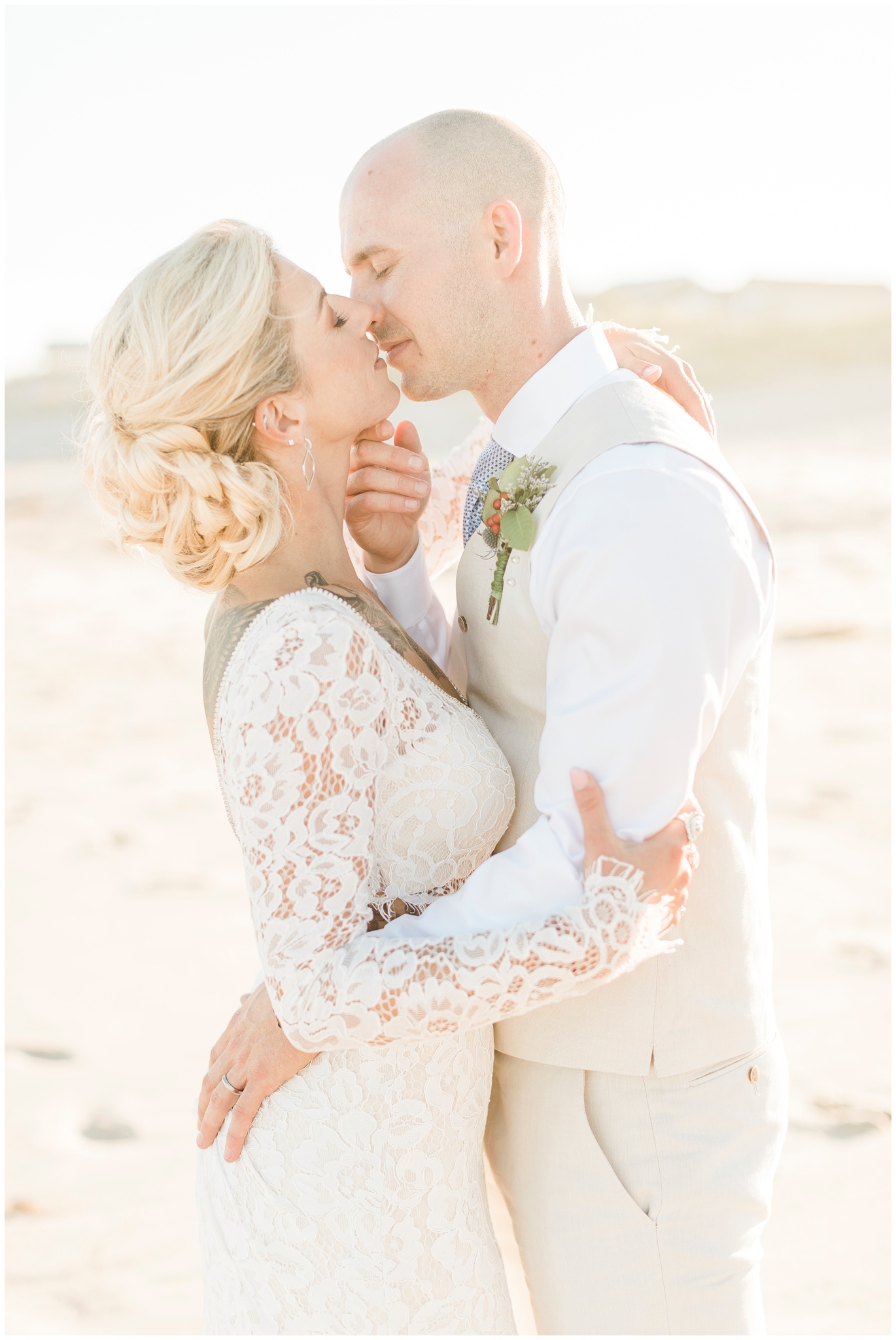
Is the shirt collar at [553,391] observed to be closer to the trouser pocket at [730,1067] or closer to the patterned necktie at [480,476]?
the patterned necktie at [480,476]

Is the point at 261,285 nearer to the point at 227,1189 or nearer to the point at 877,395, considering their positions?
the point at 227,1189

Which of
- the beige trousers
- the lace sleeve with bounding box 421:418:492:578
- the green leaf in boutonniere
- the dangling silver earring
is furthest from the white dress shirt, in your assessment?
the lace sleeve with bounding box 421:418:492:578

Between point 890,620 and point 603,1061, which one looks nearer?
point 603,1061

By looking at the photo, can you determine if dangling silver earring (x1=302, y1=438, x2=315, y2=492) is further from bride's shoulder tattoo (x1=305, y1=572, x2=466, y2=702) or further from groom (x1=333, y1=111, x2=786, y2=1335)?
groom (x1=333, y1=111, x2=786, y2=1335)

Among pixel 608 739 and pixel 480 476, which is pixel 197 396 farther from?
pixel 608 739

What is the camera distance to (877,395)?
2317cm

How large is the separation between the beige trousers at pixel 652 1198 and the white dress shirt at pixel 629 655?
53 centimetres

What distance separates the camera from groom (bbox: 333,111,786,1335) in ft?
6.74

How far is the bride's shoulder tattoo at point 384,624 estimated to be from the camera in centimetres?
245

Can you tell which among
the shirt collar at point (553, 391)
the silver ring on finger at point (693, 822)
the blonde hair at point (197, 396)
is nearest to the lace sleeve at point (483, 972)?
the silver ring on finger at point (693, 822)

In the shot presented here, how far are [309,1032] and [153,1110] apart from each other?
326 cm

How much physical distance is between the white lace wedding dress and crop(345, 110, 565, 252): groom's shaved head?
1101 millimetres

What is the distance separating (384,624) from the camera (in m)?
2.51

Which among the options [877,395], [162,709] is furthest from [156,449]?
[877,395]
